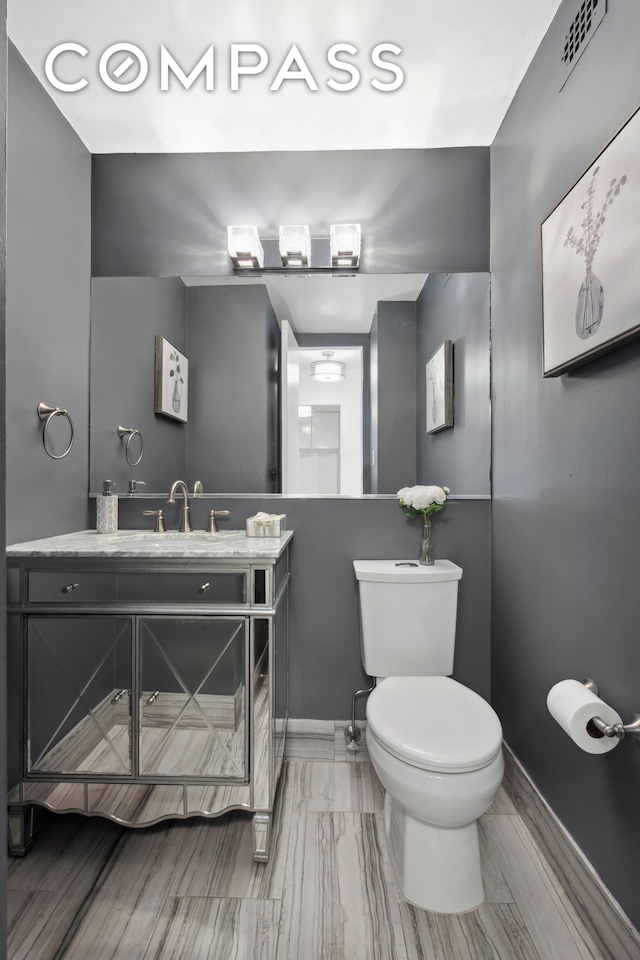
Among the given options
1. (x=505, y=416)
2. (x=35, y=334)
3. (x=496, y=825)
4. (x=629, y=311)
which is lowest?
(x=496, y=825)

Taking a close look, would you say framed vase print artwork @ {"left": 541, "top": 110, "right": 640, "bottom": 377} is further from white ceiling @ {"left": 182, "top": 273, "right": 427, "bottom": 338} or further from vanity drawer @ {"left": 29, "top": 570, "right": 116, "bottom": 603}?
vanity drawer @ {"left": 29, "top": 570, "right": 116, "bottom": 603}

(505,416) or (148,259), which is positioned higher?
(148,259)

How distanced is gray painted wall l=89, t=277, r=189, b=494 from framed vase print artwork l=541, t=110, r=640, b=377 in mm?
1377

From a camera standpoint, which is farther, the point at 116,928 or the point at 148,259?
the point at 148,259

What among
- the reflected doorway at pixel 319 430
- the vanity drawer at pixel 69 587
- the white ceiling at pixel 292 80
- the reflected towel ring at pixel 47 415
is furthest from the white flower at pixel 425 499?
the white ceiling at pixel 292 80

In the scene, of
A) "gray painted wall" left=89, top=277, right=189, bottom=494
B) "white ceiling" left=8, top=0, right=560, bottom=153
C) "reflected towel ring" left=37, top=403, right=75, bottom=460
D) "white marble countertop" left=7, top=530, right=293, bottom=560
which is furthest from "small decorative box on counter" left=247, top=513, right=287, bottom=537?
"white ceiling" left=8, top=0, right=560, bottom=153

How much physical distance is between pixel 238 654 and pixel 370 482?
902 millimetres

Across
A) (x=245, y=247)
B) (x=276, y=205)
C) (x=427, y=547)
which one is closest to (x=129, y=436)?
(x=245, y=247)

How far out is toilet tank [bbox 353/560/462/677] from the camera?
1.78 metres

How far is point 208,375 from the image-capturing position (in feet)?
6.63

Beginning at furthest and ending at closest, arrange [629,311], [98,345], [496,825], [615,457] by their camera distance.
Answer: [98,345]
[496,825]
[615,457]
[629,311]

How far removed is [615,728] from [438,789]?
1.45 feet

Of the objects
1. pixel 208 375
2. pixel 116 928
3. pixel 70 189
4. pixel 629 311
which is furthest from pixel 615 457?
pixel 70 189

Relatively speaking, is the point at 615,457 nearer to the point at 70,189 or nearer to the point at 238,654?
the point at 238,654
